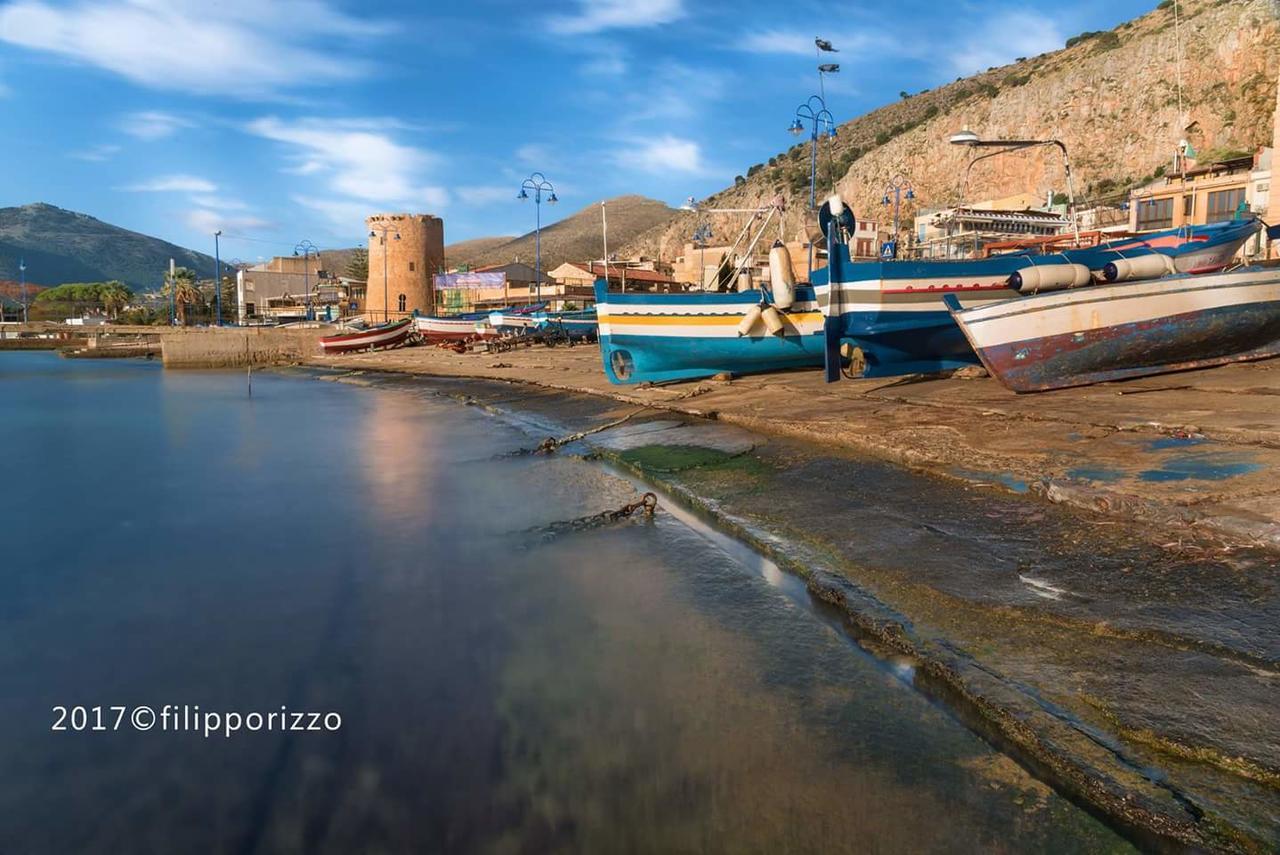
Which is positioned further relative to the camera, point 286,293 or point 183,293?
point 286,293

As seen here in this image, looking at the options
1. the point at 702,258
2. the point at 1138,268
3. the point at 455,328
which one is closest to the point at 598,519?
the point at 1138,268

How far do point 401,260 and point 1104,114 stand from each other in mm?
64998

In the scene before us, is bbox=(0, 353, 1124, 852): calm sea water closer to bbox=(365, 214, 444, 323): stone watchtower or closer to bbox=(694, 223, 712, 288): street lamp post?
bbox=(694, 223, 712, 288): street lamp post

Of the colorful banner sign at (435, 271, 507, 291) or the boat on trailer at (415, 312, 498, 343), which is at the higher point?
the colorful banner sign at (435, 271, 507, 291)

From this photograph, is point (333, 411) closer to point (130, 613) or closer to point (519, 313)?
point (130, 613)

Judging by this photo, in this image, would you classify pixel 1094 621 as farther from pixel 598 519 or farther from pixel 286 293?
pixel 286 293

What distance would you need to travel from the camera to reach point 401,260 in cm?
6550

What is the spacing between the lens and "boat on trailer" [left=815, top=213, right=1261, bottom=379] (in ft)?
42.5

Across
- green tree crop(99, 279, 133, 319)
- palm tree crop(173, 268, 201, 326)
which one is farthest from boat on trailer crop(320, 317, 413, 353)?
green tree crop(99, 279, 133, 319)

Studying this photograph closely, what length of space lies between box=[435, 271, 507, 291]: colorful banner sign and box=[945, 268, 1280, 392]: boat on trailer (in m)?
51.6

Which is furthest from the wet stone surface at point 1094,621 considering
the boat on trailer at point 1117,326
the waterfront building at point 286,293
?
the waterfront building at point 286,293

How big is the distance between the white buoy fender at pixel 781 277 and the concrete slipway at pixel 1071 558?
4.89 m

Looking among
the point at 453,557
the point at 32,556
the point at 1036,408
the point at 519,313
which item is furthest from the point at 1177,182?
the point at 32,556

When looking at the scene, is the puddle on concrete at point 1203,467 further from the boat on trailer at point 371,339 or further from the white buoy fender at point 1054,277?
the boat on trailer at point 371,339
